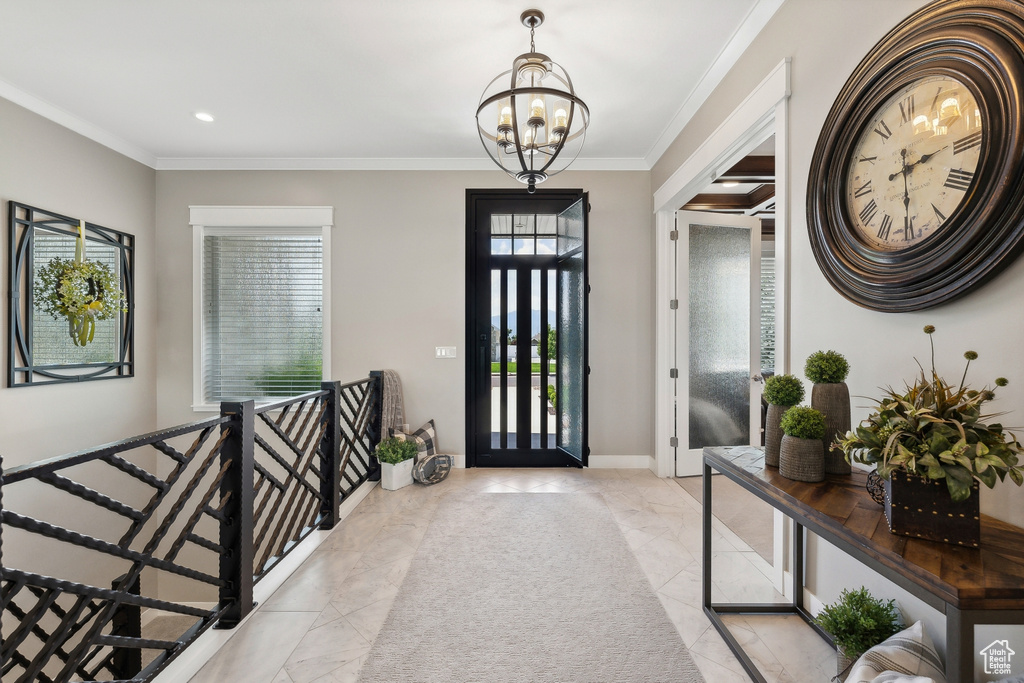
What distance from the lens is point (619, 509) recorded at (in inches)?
117

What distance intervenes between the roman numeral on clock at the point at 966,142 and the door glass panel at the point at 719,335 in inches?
99.7

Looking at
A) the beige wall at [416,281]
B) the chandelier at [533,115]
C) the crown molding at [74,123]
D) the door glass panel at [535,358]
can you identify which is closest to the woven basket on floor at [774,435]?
the chandelier at [533,115]

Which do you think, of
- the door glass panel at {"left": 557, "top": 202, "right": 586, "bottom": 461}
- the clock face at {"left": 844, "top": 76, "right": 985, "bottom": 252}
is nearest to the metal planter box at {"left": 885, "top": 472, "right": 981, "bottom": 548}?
the clock face at {"left": 844, "top": 76, "right": 985, "bottom": 252}

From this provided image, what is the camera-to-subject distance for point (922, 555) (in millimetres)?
922

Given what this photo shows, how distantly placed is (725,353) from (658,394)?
710mm

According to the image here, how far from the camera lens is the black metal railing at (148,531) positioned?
1238 mm

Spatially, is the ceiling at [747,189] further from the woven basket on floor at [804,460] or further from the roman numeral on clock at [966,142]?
the woven basket on floor at [804,460]

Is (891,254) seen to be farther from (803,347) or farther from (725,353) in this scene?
(725,353)

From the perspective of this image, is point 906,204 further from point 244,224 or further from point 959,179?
point 244,224

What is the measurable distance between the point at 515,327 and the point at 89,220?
3.39m

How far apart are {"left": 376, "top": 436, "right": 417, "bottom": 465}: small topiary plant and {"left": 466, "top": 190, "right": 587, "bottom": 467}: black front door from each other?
24.1 inches

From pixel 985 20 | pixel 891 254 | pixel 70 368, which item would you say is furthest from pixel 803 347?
pixel 70 368

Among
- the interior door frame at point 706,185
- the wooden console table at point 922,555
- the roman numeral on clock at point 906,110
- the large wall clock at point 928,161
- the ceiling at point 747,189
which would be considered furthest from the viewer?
the ceiling at point 747,189

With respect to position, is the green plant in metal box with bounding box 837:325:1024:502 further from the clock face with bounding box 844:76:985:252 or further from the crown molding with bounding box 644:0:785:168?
the crown molding with bounding box 644:0:785:168
